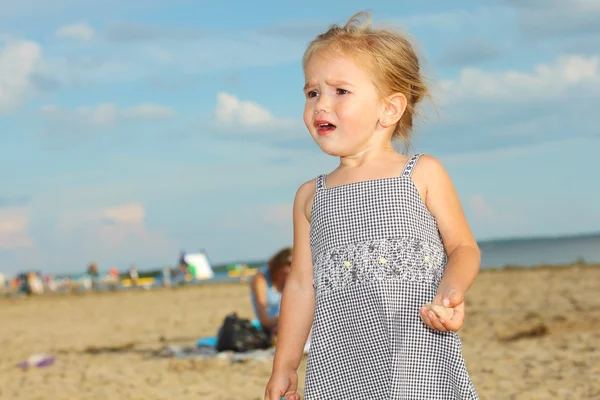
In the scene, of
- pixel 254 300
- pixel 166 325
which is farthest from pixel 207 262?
pixel 254 300

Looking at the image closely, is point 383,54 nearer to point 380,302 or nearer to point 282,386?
point 380,302

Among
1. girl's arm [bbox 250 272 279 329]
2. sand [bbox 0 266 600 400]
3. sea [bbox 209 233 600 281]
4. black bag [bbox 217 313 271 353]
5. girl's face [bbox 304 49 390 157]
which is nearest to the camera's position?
Result: girl's face [bbox 304 49 390 157]

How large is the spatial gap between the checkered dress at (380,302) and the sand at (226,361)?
424 cm

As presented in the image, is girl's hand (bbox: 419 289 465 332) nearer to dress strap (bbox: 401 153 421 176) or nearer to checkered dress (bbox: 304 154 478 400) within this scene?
checkered dress (bbox: 304 154 478 400)

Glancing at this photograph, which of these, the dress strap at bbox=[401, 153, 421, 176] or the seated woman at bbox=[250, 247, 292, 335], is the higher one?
the dress strap at bbox=[401, 153, 421, 176]

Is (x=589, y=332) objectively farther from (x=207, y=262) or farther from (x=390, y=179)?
(x=207, y=262)

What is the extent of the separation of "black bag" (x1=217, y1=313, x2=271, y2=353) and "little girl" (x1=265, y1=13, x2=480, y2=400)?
21.4 feet

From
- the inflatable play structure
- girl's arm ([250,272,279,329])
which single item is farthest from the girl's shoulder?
the inflatable play structure

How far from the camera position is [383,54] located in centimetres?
239

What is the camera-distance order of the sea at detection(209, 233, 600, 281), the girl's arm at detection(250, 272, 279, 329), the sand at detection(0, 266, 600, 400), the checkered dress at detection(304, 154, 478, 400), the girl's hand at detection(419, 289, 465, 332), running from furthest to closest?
1. the sea at detection(209, 233, 600, 281)
2. the girl's arm at detection(250, 272, 279, 329)
3. the sand at detection(0, 266, 600, 400)
4. the checkered dress at detection(304, 154, 478, 400)
5. the girl's hand at detection(419, 289, 465, 332)

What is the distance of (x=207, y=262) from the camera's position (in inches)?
1800

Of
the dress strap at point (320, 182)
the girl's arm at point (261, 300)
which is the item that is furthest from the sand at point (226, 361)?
the dress strap at point (320, 182)

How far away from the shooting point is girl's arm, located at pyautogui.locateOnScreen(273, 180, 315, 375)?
252 centimetres

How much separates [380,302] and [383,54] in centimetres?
75
